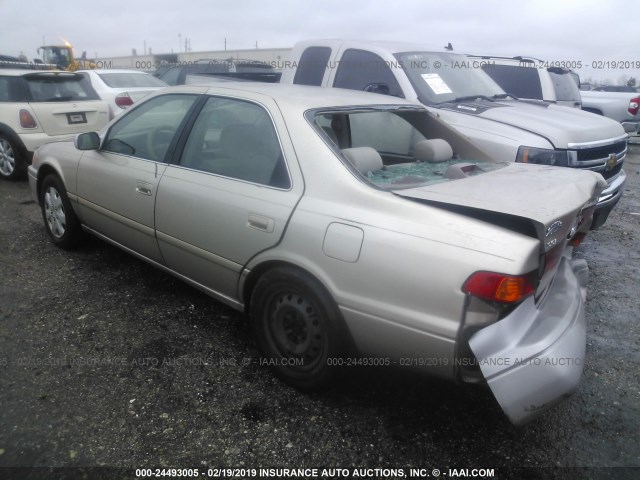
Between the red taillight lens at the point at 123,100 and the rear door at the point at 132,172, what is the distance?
16.5ft

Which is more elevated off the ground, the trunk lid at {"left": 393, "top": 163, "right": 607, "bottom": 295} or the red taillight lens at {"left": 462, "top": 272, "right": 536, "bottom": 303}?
the trunk lid at {"left": 393, "top": 163, "right": 607, "bottom": 295}

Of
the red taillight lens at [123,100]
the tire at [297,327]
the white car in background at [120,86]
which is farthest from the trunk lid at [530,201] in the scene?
the red taillight lens at [123,100]

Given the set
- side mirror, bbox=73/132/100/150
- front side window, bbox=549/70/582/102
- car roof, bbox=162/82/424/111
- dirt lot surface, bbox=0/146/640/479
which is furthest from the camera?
front side window, bbox=549/70/582/102

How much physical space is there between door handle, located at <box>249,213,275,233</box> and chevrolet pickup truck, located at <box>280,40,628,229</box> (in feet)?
7.02

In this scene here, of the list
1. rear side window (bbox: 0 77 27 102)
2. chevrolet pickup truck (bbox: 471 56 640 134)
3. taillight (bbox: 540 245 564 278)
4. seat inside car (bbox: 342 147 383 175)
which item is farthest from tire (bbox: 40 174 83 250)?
chevrolet pickup truck (bbox: 471 56 640 134)

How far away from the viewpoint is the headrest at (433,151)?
3.30m

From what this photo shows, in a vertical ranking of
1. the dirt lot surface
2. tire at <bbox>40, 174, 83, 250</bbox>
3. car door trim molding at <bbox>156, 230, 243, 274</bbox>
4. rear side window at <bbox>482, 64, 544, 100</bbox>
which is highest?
rear side window at <bbox>482, 64, 544, 100</bbox>

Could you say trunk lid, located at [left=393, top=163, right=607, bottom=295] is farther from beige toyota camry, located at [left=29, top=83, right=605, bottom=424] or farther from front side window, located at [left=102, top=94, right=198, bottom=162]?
front side window, located at [left=102, top=94, right=198, bottom=162]

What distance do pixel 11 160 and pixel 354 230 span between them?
637 cm

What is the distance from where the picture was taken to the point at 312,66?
5.40m

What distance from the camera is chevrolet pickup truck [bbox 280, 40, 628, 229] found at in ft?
13.7

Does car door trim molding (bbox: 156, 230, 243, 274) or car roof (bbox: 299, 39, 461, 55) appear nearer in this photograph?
car door trim molding (bbox: 156, 230, 243, 274)

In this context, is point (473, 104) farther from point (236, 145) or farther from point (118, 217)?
point (118, 217)

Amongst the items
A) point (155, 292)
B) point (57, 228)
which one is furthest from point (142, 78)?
point (155, 292)
